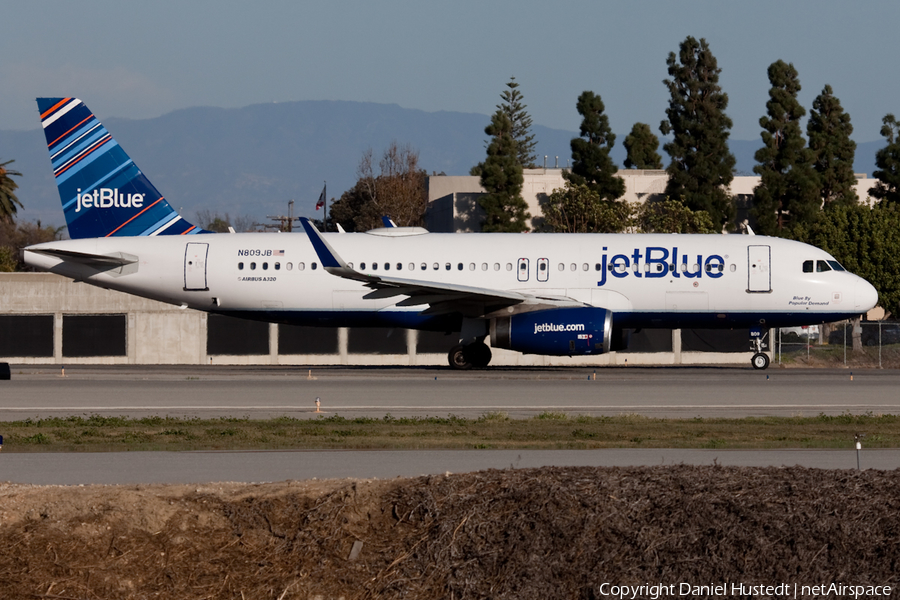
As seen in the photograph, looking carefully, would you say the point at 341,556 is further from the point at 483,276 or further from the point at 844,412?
the point at 483,276

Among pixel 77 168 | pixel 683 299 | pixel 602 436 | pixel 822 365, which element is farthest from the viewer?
pixel 822 365

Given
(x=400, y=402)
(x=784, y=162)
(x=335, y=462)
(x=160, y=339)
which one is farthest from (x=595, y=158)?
(x=335, y=462)

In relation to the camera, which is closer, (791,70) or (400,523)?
(400,523)

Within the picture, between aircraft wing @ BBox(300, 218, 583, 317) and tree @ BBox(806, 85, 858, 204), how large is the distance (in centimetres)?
4810

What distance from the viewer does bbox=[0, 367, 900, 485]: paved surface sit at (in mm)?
11984

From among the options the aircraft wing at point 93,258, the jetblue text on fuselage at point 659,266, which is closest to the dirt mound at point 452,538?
the jetblue text on fuselage at point 659,266

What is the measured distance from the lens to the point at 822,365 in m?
38.5

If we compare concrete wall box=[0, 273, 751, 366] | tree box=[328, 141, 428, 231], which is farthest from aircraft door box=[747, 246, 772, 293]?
tree box=[328, 141, 428, 231]

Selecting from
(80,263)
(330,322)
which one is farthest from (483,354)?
(80,263)

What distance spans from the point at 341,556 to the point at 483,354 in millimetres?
23919

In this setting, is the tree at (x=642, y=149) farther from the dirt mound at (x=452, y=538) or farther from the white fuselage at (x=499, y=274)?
the dirt mound at (x=452, y=538)

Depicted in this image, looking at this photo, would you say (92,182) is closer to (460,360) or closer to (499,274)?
(460,360)

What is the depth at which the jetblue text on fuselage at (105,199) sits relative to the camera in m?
32.2

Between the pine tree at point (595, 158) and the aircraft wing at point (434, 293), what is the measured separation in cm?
4777
